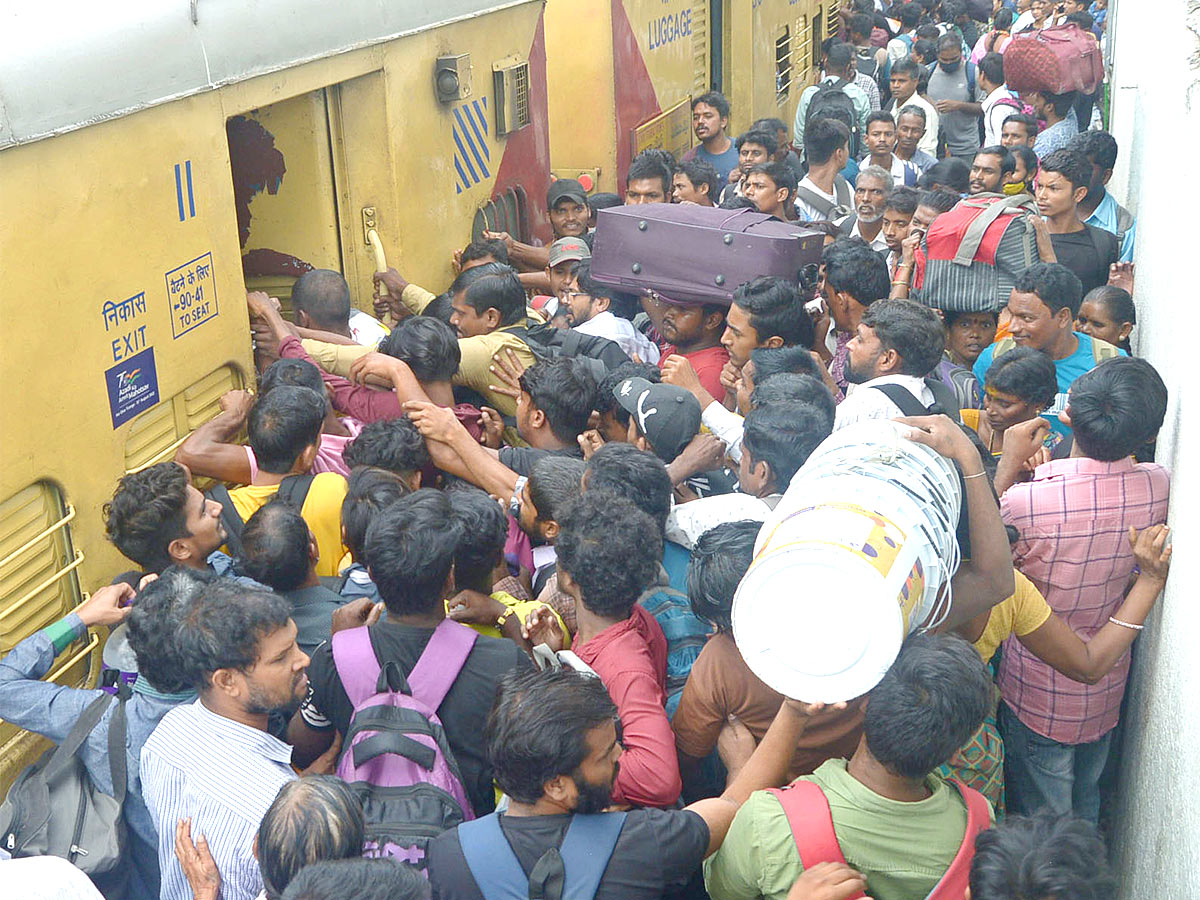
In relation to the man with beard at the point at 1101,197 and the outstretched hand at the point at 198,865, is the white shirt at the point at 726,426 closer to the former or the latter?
the outstretched hand at the point at 198,865

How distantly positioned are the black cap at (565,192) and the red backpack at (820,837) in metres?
4.29

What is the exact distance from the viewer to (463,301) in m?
4.40

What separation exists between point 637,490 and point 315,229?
2.25 metres

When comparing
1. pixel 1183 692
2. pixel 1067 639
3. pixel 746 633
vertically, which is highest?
pixel 746 633

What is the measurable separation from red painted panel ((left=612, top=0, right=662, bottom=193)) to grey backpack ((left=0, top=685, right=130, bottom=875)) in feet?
17.2

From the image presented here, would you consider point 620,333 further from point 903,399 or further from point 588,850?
point 588,850

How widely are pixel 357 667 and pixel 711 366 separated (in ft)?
7.14

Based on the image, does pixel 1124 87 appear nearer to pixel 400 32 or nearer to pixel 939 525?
pixel 400 32

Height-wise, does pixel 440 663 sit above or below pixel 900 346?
below

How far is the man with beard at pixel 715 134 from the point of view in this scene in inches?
287

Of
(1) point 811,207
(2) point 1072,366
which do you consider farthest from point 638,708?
(1) point 811,207

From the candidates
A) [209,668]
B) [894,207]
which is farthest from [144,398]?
[894,207]

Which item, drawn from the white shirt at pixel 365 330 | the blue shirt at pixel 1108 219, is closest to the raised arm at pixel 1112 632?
the white shirt at pixel 365 330

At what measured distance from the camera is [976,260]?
4.53 metres
